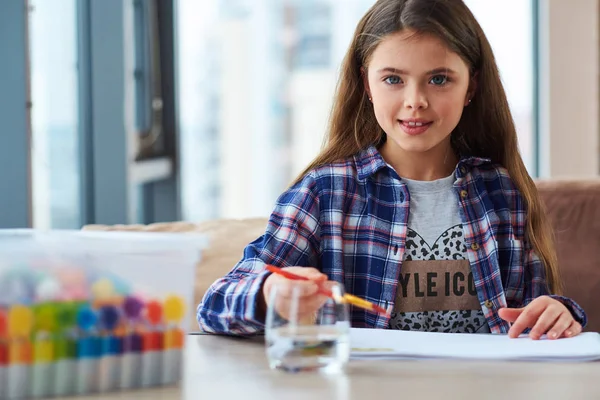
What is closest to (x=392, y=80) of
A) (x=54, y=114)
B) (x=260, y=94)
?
(x=54, y=114)

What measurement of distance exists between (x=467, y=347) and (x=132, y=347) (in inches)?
17.9

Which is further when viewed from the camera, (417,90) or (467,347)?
(417,90)

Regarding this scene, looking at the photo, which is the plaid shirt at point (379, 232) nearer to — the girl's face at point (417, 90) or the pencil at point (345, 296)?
the girl's face at point (417, 90)

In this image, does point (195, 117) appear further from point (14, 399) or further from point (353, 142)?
point (14, 399)

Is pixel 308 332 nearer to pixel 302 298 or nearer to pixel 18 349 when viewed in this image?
pixel 302 298

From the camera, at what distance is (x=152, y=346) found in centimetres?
98

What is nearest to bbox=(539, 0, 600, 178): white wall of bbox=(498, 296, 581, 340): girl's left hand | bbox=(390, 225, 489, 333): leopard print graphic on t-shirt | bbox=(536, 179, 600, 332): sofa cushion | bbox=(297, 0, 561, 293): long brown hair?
bbox=(536, 179, 600, 332): sofa cushion

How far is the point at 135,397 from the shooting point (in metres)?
0.94

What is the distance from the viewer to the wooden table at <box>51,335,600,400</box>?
95 centimetres

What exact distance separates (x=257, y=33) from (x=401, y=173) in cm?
606

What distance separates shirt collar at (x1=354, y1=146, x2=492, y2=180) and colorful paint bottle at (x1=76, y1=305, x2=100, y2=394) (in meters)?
0.80

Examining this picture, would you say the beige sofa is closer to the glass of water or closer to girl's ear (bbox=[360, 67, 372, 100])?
girl's ear (bbox=[360, 67, 372, 100])

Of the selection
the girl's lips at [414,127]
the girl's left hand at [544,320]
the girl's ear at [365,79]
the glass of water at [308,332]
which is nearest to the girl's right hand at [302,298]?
the glass of water at [308,332]

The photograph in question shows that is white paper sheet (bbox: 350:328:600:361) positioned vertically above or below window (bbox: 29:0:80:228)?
below
